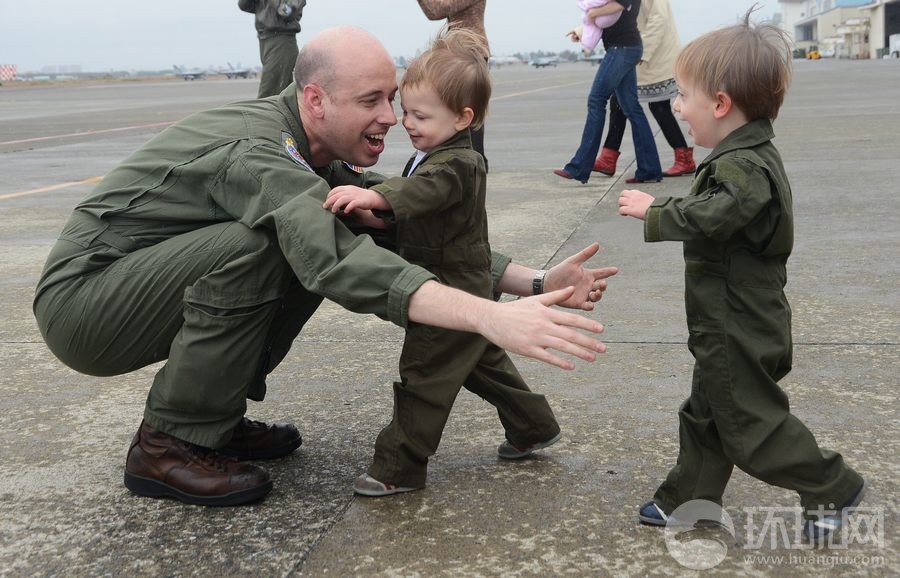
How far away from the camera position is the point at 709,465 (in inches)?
92.2

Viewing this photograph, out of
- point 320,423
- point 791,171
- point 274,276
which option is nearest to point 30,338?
point 320,423

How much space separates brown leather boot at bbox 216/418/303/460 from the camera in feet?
9.58

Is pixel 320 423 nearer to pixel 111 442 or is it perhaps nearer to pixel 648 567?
pixel 111 442

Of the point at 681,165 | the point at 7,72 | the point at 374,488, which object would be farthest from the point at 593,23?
the point at 7,72

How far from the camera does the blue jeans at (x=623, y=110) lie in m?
7.82

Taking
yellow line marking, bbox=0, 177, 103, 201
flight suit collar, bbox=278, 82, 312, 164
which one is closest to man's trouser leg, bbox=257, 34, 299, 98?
yellow line marking, bbox=0, 177, 103, 201

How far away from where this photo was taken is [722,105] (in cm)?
228

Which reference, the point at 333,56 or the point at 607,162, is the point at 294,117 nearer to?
the point at 333,56

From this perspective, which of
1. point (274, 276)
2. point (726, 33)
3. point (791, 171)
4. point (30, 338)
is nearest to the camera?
point (726, 33)

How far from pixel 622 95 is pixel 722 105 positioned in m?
5.84

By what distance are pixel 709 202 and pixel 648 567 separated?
2.55ft

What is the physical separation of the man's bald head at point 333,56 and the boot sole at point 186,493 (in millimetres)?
1094

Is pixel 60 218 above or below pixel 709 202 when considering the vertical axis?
below

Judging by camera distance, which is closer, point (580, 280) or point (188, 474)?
point (188, 474)
